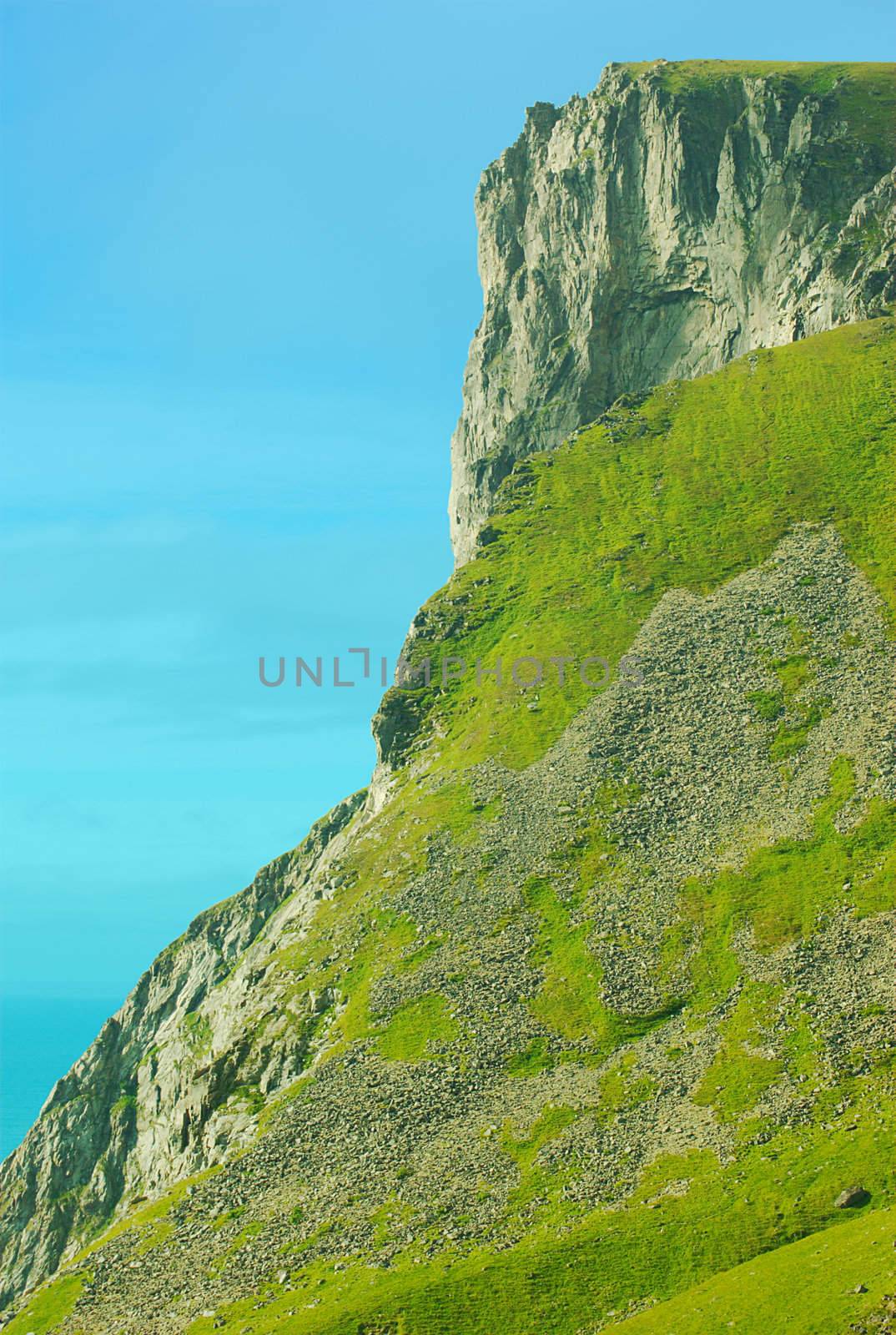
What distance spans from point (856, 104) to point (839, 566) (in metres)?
86.9

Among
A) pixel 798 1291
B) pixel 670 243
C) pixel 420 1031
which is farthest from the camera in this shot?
pixel 670 243

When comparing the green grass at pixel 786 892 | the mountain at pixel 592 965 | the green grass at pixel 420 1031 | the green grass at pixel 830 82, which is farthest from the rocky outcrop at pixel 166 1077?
the green grass at pixel 830 82

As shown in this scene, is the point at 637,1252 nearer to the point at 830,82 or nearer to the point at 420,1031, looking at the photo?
the point at 420,1031

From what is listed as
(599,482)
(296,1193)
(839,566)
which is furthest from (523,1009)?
(599,482)

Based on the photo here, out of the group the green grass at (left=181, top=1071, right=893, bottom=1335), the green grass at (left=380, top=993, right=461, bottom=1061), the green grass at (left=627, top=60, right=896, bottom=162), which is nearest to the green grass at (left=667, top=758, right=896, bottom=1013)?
the green grass at (left=181, top=1071, right=893, bottom=1335)

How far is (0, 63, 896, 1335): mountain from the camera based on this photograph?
181 feet

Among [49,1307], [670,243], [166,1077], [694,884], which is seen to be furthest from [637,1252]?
[670,243]

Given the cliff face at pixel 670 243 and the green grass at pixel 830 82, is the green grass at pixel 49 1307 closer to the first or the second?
the cliff face at pixel 670 243

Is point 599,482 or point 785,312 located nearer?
point 599,482

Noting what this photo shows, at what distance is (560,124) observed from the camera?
174875mm

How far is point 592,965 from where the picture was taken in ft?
237

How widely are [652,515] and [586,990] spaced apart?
6251cm

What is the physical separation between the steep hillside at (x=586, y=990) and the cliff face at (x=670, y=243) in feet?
74.2

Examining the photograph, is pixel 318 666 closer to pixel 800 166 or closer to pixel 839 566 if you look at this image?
pixel 839 566
